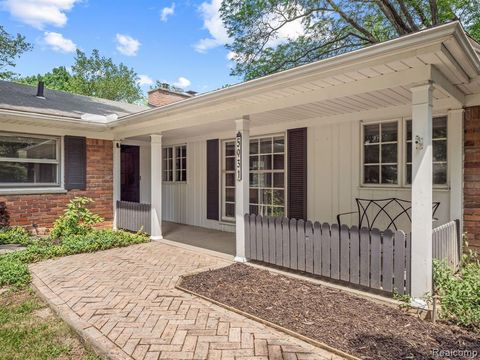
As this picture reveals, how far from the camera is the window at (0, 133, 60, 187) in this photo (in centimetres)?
681

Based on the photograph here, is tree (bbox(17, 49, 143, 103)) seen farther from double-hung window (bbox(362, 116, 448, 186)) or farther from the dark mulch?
the dark mulch

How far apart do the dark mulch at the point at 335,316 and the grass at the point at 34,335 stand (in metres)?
1.46

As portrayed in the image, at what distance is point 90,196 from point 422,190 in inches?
283

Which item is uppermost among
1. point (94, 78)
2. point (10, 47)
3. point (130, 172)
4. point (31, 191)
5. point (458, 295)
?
point (94, 78)

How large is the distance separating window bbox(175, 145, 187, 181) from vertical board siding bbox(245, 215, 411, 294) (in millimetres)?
4574

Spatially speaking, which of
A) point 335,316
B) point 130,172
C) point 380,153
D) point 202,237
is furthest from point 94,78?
point 335,316

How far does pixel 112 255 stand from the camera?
5.86 metres

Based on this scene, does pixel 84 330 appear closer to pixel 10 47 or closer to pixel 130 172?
pixel 130 172

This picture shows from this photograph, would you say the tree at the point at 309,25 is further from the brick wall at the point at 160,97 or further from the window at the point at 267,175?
the window at the point at 267,175

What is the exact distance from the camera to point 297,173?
6.49m

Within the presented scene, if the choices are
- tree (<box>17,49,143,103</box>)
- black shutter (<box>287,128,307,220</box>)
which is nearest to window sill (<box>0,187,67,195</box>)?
black shutter (<box>287,128,307,220</box>)

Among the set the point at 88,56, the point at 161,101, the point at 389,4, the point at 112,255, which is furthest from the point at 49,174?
the point at 88,56

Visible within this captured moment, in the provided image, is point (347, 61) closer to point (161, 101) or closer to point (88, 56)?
point (161, 101)

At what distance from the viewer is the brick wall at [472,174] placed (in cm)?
445
